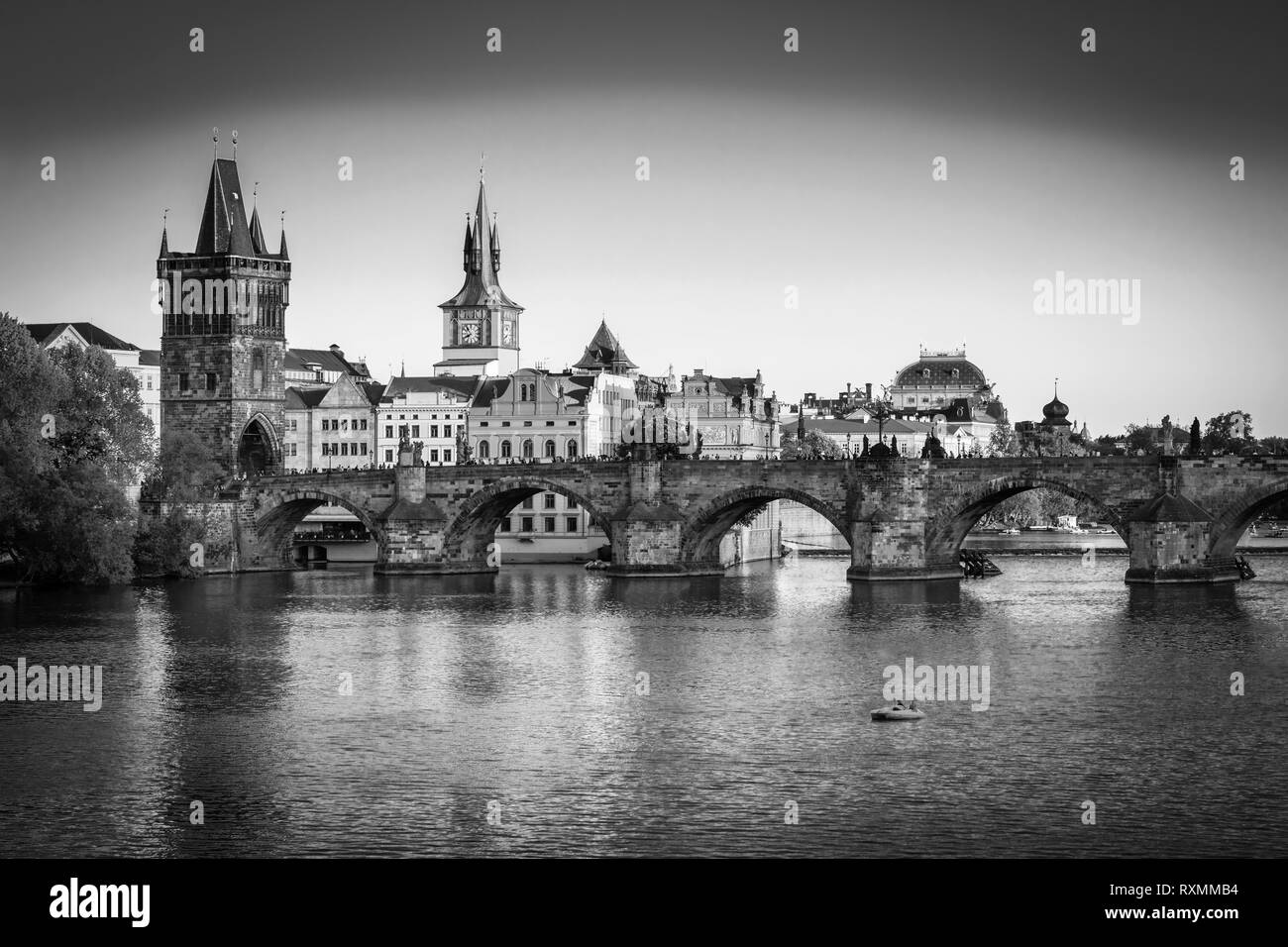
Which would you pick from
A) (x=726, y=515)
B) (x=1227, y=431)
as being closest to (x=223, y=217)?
(x=726, y=515)

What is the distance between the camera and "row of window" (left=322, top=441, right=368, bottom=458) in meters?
123

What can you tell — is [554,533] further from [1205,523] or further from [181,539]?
[1205,523]

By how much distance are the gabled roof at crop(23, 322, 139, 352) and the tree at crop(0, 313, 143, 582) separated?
22.3 meters

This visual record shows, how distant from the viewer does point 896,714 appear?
50875 mm

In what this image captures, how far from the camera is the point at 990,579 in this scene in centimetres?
9212

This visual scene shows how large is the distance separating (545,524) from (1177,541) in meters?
38.9

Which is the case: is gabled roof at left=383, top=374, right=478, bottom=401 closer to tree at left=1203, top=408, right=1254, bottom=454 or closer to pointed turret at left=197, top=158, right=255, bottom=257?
pointed turret at left=197, top=158, right=255, bottom=257

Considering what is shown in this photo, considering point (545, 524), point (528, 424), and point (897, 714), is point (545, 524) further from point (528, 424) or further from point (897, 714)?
point (897, 714)

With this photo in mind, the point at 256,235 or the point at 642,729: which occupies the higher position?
the point at 256,235

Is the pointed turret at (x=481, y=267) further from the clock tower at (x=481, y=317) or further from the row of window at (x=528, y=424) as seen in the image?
the row of window at (x=528, y=424)

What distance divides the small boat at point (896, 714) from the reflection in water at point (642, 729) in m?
0.60

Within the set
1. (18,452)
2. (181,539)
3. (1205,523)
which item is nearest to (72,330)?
(181,539)

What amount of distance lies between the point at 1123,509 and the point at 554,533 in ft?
117
